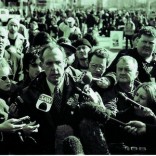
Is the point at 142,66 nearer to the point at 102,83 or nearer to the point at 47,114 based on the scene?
the point at 102,83

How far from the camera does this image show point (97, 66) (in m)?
4.25

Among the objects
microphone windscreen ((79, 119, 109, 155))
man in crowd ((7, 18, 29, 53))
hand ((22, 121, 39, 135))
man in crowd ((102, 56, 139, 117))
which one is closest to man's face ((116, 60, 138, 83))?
man in crowd ((102, 56, 139, 117))

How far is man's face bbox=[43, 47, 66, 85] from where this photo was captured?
302 centimetres

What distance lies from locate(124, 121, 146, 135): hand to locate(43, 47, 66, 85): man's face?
0.61 meters

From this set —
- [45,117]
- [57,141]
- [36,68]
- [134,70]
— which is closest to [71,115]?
[45,117]

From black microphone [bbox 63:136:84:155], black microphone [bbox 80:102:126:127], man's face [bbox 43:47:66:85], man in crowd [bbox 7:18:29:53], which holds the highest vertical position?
man's face [bbox 43:47:66:85]

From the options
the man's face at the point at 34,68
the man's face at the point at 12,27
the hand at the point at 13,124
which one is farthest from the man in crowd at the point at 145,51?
the man's face at the point at 12,27

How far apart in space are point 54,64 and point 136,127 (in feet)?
2.44

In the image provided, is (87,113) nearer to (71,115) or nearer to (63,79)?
(71,115)

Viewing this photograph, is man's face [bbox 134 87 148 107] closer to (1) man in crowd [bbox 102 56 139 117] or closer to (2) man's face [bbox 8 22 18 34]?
(1) man in crowd [bbox 102 56 139 117]

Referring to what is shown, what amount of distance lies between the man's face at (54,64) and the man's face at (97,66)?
3.63 feet

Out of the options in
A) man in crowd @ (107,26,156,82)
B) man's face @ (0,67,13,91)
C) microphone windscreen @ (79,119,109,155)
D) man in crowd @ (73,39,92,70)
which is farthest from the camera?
man in crowd @ (73,39,92,70)

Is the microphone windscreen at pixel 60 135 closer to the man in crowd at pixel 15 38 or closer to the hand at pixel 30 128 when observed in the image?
the hand at pixel 30 128

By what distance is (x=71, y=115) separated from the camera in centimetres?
289
